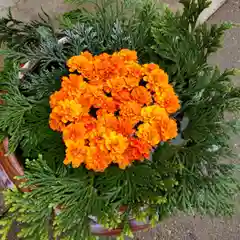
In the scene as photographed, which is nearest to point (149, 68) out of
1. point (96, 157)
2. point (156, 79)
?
point (156, 79)

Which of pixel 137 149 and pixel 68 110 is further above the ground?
pixel 68 110

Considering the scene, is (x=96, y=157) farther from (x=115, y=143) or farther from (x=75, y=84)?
(x=75, y=84)

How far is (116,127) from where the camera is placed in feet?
3.11

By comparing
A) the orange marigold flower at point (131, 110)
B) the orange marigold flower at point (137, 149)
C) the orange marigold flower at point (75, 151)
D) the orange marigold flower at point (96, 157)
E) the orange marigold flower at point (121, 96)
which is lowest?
the orange marigold flower at point (137, 149)

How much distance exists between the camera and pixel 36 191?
985 mm

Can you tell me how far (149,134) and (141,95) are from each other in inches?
3.6

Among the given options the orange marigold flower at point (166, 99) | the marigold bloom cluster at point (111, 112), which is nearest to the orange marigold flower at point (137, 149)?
the marigold bloom cluster at point (111, 112)

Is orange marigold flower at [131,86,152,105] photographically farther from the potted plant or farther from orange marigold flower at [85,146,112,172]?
orange marigold flower at [85,146,112,172]

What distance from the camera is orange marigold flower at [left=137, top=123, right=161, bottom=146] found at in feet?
3.07

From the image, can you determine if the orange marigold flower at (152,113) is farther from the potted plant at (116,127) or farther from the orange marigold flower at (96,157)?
the orange marigold flower at (96,157)

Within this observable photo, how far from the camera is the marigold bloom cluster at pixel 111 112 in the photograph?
0.92 metres

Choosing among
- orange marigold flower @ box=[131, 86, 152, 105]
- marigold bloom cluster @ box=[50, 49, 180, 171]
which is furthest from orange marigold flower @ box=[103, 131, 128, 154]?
orange marigold flower @ box=[131, 86, 152, 105]

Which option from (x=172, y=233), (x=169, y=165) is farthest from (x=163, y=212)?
(x=172, y=233)

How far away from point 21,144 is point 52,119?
0.18m
